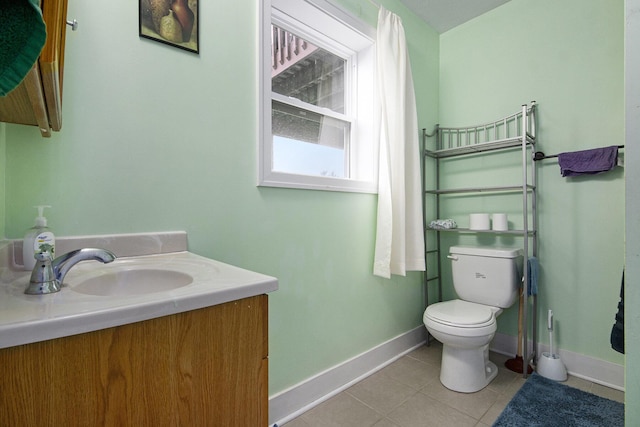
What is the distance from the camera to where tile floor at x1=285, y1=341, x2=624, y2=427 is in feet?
4.66

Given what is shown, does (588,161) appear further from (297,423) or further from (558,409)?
(297,423)

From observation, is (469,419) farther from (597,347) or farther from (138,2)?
(138,2)

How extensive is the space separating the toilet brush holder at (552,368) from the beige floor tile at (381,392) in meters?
0.85

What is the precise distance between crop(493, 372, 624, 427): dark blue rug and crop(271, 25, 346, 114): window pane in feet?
6.53

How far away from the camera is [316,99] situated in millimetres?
1908

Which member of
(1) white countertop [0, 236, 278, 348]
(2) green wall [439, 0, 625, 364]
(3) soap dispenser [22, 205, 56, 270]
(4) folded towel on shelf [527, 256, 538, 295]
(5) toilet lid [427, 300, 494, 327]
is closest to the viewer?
(1) white countertop [0, 236, 278, 348]

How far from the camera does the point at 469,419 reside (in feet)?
4.67

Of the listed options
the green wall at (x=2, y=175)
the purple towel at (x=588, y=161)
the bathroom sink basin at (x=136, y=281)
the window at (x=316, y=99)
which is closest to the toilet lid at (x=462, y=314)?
the window at (x=316, y=99)

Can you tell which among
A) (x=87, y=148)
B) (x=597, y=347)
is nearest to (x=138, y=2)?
(x=87, y=148)

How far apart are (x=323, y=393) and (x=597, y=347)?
168cm

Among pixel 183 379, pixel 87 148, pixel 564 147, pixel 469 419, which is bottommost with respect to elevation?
pixel 469 419

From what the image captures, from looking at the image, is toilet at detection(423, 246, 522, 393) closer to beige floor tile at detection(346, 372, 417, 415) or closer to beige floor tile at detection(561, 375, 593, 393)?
beige floor tile at detection(346, 372, 417, 415)

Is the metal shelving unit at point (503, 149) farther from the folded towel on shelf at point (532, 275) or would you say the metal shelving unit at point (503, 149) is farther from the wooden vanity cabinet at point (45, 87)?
the wooden vanity cabinet at point (45, 87)

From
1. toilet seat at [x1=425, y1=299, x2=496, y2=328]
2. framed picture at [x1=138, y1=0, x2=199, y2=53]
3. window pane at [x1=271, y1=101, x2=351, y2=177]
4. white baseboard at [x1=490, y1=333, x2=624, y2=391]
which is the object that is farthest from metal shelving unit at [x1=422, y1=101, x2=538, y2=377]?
framed picture at [x1=138, y1=0, x2=199, y2=53]
